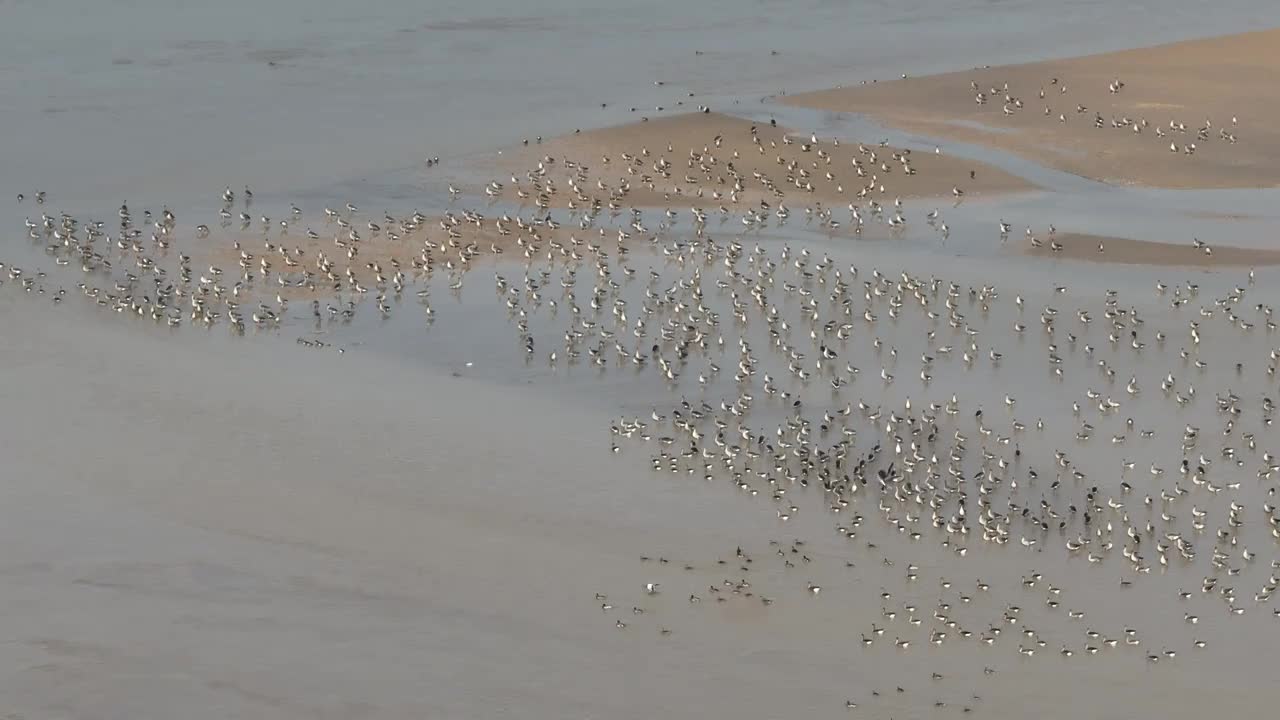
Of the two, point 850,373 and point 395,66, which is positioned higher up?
point 395,66

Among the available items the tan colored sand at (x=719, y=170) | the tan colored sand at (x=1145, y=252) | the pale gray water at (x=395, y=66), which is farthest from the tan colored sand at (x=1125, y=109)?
the tan colored sand at (x=1145, y=252)

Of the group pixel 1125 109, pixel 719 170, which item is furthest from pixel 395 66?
pixel 1125 109

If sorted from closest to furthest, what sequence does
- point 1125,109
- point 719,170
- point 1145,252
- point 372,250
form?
point 1145,252 → point 372,250 → point 719,170 → point 1125,109

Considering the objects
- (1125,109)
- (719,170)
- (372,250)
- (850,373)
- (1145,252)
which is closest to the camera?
(850,373)

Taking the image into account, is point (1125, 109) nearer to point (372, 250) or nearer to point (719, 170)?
point (719, 170)

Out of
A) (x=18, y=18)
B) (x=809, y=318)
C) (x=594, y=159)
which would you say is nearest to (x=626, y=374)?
(x=809, y=318)

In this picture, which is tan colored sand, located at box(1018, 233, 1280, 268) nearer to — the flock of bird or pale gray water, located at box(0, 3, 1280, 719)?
pale gray water, located at box(0, 3, 1280, 719)

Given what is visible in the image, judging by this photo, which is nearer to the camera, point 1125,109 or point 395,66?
point 1125,109

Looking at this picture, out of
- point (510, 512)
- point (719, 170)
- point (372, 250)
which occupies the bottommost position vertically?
point (510, 512)
